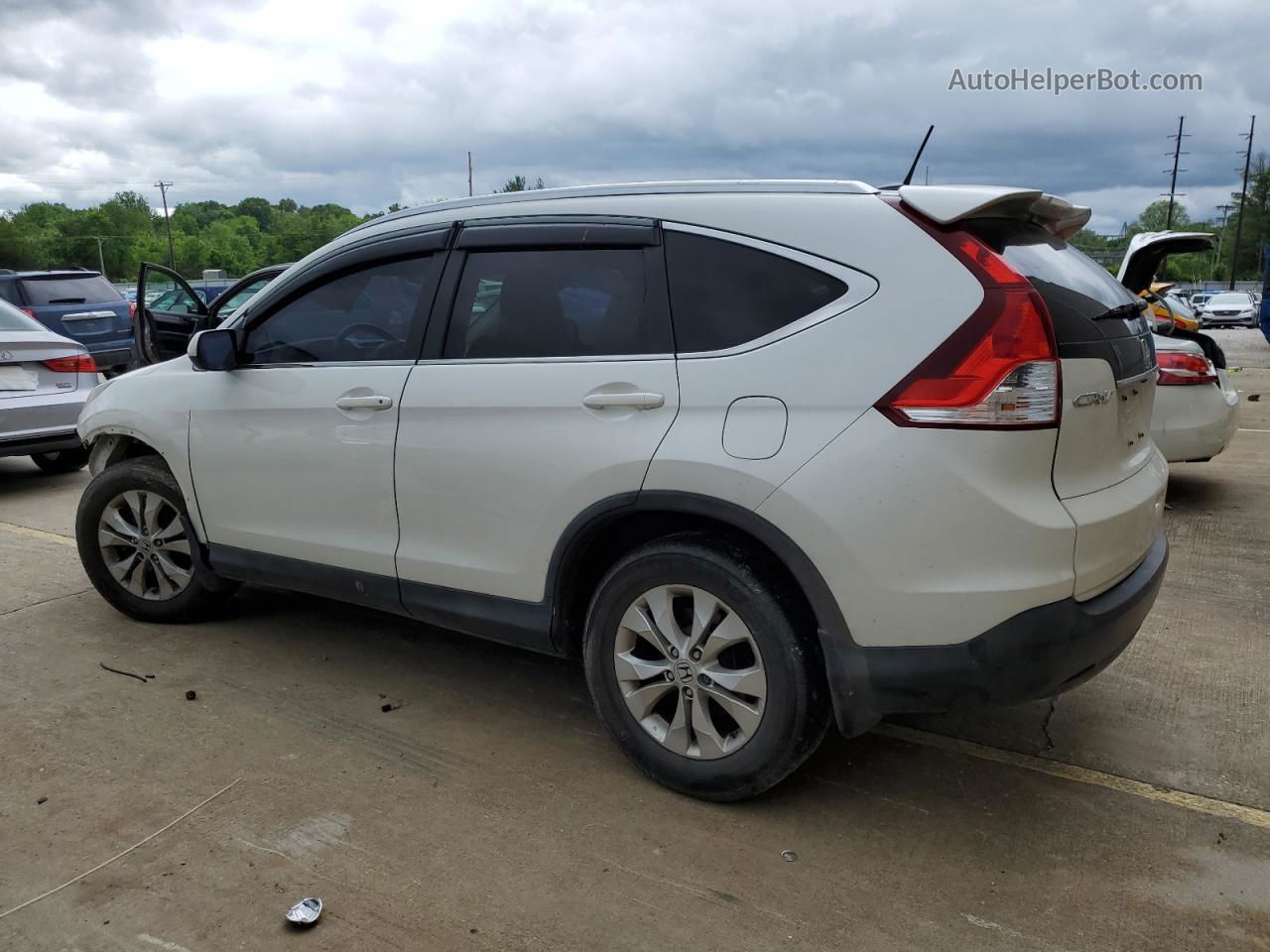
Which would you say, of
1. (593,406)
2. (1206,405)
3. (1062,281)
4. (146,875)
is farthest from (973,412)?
(1206,405)

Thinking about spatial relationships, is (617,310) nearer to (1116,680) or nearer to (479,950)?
(479,950)

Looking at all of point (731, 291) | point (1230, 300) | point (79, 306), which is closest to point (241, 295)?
point (79, 306)

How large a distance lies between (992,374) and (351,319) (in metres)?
2.39

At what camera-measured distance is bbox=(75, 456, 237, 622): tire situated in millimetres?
4539

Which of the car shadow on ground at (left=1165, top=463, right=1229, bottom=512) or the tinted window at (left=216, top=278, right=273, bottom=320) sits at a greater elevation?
the tinted window at (left=216, top=278, right=273, bottom=320)

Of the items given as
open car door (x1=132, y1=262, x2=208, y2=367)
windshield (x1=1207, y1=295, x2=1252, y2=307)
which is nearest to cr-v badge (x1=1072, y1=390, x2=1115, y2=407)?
open car door (x1=132, y1=262, x2=208, y2=367)

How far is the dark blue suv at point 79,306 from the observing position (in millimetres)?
13375

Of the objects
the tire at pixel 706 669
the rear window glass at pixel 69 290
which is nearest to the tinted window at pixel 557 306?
the tire at pixel 706 669

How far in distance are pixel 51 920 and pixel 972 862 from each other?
95.1 inches

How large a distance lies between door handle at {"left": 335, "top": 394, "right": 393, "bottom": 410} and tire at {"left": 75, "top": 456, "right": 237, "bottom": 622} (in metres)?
1.24

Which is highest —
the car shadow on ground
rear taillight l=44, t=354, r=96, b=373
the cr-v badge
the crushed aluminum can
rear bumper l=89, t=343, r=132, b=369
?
the cr-v badge

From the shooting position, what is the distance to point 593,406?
310cm

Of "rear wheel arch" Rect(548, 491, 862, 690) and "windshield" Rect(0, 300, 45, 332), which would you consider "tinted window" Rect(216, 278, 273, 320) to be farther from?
"rear wheel arch" Rect(548, 491, 862, 690)

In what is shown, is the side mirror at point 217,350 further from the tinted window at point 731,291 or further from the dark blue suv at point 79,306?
the dark blue suv at point 79,306
